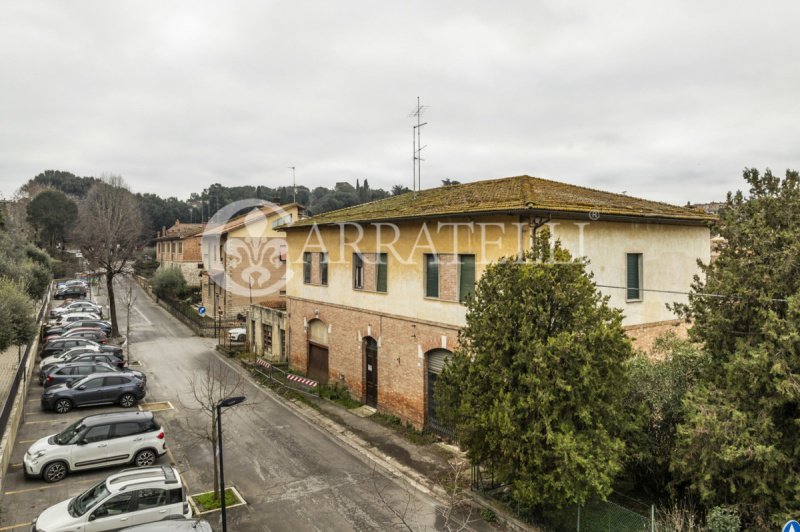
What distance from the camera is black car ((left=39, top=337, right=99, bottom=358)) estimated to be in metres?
26.6

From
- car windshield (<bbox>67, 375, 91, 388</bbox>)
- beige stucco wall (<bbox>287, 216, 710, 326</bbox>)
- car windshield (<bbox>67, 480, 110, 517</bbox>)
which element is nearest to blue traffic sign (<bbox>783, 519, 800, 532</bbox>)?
beige stucco wall (<bbox>287, 216, 710, 326</bbox>)

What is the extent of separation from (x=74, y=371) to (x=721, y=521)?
23544mm

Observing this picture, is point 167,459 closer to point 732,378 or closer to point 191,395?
point 191,395

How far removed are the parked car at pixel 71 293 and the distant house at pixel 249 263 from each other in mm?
24273

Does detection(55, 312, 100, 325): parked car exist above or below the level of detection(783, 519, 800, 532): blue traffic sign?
below

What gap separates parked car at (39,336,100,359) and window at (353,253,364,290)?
16.0 m

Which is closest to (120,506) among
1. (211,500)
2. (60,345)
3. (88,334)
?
(211,500)

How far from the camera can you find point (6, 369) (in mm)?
24188

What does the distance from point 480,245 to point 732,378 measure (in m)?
7.73

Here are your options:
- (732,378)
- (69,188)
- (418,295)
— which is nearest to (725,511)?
(732,378)

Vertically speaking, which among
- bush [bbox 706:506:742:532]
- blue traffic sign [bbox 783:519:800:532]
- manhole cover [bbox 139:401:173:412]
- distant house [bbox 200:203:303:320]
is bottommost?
manhole cover [bbox 139:401:173:412]

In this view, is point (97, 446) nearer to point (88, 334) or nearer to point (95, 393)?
point (95, 393)

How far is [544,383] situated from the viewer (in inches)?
404

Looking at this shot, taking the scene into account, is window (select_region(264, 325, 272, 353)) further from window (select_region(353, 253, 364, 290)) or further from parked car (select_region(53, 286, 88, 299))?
parked car (select_region(53, 286, 88, 299))
